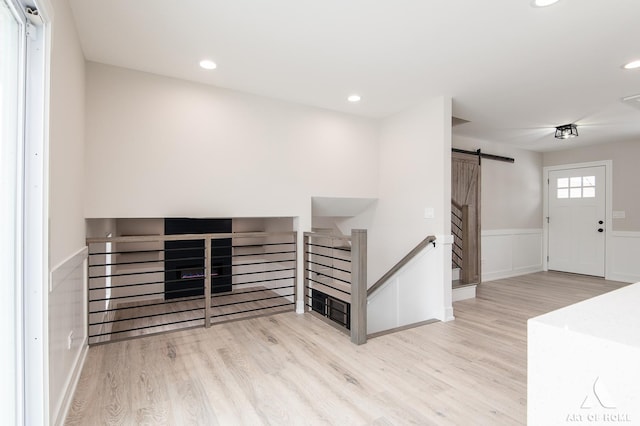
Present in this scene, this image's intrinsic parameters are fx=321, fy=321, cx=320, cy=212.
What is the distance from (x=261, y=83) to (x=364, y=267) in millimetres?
2080

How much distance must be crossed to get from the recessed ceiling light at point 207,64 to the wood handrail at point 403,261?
2716 mm

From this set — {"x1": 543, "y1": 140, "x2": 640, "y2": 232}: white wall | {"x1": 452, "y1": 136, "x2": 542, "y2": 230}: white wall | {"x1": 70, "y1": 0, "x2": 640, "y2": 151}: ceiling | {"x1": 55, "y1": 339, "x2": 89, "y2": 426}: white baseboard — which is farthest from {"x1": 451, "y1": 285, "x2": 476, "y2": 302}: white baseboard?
{"x1": 55, "y1": 339, "x2": 89, "y2": 426}: white baseboard

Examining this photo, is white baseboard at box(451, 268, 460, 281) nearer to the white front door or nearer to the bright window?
the white front door

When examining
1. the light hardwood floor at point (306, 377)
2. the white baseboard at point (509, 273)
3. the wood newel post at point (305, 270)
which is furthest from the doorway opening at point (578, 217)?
the wood newel post at point (305, 270)

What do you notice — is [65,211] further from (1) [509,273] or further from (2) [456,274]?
(1) [509,273]

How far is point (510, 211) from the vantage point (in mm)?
6016

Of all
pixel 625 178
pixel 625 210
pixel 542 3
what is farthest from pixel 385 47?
pixel 625 210

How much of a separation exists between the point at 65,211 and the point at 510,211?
6540 millimetres

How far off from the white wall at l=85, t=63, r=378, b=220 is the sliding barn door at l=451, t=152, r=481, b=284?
167 centimetres

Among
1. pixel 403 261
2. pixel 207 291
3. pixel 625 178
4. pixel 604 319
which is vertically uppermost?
pixel 625 178

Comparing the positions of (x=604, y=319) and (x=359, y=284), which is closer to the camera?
(x=604, y=319)

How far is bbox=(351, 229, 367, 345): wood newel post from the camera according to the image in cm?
278

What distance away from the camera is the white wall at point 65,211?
1.67 meters

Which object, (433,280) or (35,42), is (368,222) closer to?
(433,280)
